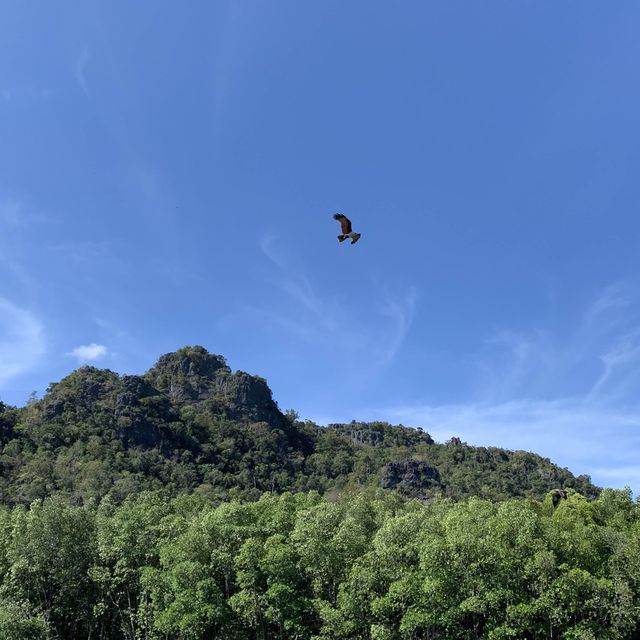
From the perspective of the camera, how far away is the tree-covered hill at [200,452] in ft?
342

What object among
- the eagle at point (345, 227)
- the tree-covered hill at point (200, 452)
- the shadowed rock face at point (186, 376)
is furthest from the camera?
the shadowed rock face at point (186, 376)

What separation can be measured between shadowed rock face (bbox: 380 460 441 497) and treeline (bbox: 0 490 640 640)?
329 ft

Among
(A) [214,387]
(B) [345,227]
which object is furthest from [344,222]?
(A) [214,387]

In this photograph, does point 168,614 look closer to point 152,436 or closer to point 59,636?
point 59,636

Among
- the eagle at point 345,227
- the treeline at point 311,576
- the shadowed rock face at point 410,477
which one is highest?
the shadowed rock face at point 410,477

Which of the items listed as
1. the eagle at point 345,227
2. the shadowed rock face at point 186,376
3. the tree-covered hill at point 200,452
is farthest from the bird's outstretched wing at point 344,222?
the shadowed rock face at point 186,376

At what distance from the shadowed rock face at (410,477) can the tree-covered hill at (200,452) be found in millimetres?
313

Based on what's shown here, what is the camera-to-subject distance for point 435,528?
36.0 meters

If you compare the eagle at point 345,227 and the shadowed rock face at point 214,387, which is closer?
the eagle at point 345,227

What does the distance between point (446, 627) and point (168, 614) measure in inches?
609

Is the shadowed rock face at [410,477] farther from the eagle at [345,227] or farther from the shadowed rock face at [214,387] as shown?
the eagle at [345,227]

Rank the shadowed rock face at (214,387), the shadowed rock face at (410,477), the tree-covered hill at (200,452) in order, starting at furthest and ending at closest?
1. the shadowed rock face at (214,387)
2. the shadowed rock face at (410,477)
3. the tree-covered hill at (200,452)

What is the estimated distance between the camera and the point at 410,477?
474 feet

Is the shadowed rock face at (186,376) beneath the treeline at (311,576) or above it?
above
